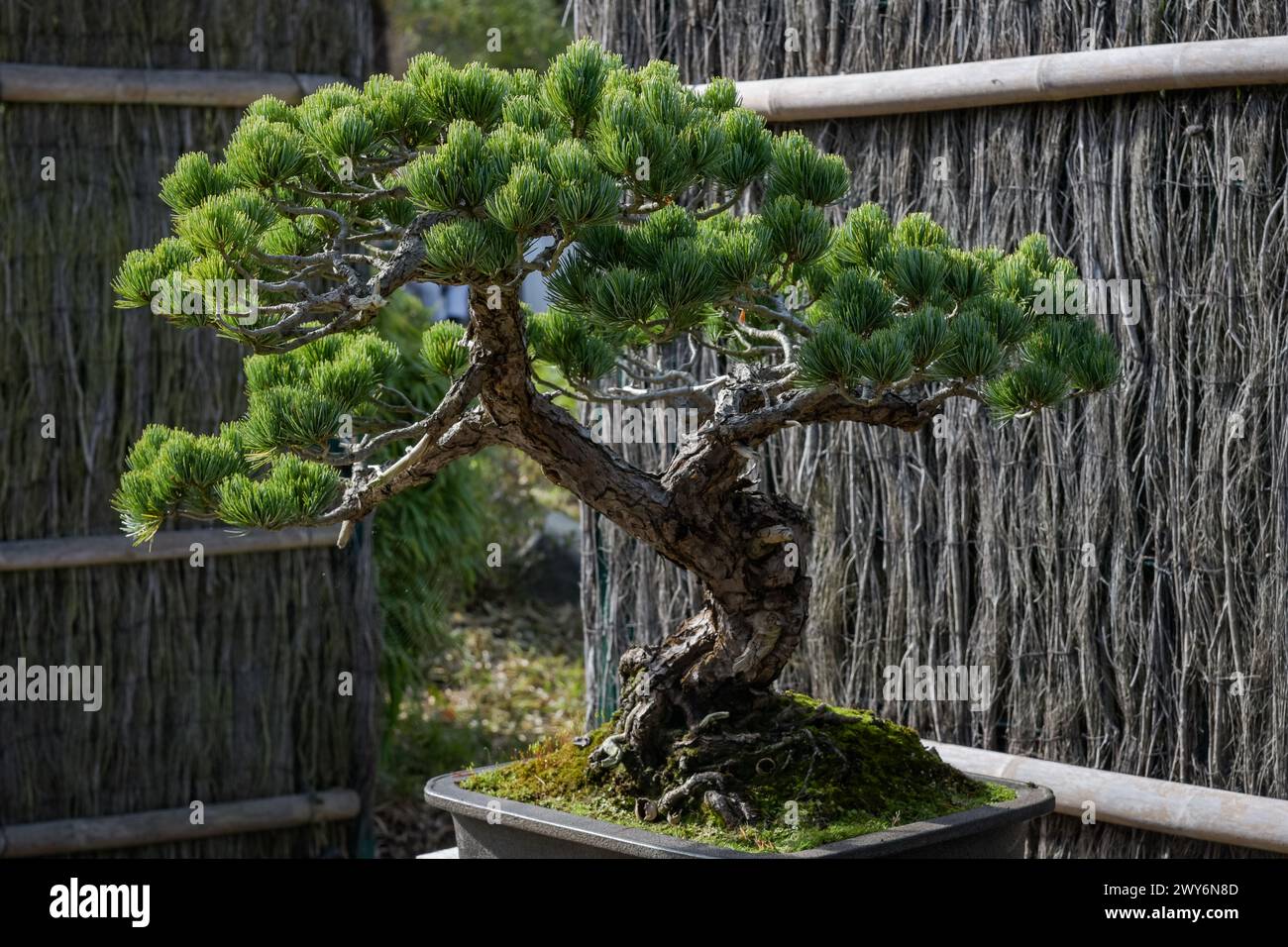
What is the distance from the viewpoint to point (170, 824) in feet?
9.41

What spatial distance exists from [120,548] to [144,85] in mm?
903

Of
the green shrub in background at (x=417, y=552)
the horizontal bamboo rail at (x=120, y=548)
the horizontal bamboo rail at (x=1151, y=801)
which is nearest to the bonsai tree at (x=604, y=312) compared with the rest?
the horizontal bamboo rail at (x=1151, y=801)

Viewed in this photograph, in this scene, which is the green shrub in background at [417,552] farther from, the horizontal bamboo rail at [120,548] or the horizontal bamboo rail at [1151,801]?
the horizontal bamboo rail at [1151,801]

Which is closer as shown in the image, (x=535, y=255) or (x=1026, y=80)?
(x=535, y=255)

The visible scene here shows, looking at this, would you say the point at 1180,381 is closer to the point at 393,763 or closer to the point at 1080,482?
the point at 1080,482

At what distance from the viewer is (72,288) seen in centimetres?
282

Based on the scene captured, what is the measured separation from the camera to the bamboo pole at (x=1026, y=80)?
6.44 feet

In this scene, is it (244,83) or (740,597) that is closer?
(740,597)
